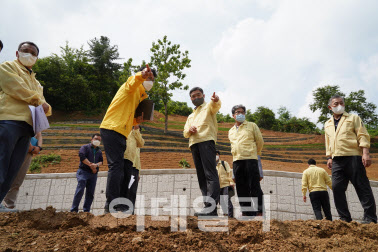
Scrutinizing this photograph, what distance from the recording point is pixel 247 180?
12.8 feet

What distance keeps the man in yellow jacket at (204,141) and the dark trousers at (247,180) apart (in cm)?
76

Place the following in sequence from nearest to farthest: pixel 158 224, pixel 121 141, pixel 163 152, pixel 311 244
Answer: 1. pixel 311 244
2. pixel 158 224
3. pixel 121 141
4. pixel 163 152

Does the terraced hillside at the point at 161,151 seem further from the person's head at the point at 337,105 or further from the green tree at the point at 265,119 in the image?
the green tree at the point at 265,119

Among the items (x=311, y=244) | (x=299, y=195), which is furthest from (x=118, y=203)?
(x=299, y=195)

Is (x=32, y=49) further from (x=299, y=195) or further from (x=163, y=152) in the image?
(x=163, y=152)

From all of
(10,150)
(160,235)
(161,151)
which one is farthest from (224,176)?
(161,151)

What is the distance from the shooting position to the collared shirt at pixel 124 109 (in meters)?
2.96

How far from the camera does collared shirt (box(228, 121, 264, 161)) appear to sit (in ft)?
13.0

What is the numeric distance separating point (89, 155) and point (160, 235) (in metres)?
3.77

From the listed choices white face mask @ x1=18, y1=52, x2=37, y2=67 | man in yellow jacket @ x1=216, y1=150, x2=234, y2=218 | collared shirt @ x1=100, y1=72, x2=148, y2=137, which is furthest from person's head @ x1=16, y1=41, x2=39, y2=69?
man in yellow jacket @ x1=216, y1=150, x2=234, y2=218

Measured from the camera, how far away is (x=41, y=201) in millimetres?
7492

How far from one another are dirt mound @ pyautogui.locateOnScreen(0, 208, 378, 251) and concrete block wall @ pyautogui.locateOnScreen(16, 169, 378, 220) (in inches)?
187

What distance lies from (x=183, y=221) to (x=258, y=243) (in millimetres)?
648

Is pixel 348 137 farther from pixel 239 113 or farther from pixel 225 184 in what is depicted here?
pixel 225 184
